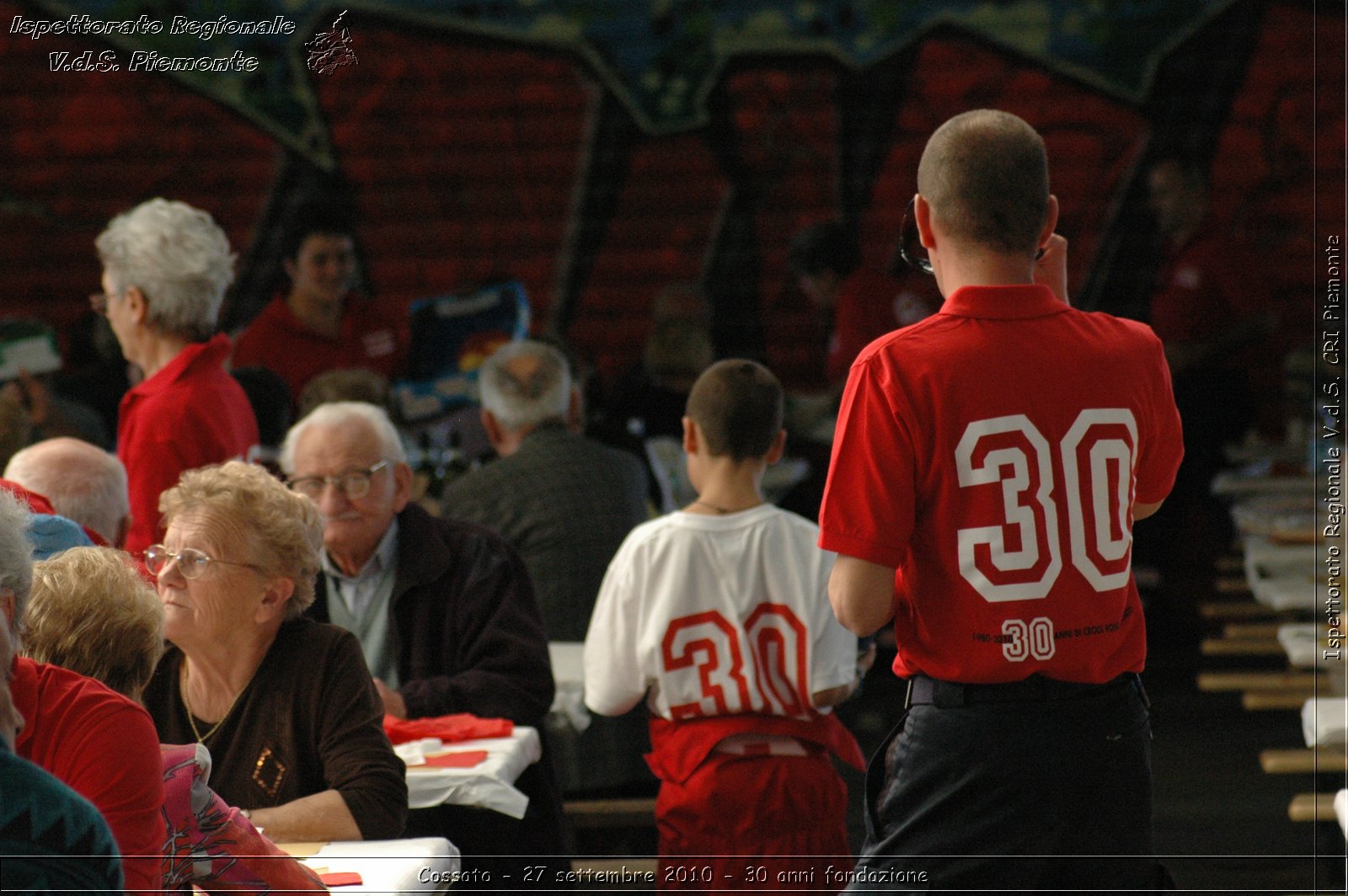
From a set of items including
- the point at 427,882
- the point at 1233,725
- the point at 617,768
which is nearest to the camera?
the point at 427,882

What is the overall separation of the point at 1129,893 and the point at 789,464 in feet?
14.4

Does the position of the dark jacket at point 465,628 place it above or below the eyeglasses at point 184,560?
below

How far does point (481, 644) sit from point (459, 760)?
14.8 inches

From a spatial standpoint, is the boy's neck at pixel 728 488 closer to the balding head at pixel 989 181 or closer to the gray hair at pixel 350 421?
the gray hair at pixel 350 421

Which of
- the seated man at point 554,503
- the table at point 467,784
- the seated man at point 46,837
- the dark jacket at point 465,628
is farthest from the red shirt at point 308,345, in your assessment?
the seated man at point 46,837

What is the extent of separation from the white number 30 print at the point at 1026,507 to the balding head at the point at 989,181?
268mm

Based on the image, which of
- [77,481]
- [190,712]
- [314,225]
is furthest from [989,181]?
[314,225]

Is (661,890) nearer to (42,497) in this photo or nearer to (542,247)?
(42,497)

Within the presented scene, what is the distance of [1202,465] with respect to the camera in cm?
725

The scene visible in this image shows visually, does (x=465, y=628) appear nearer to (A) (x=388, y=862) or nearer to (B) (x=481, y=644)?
(B) (x=481, y=644)

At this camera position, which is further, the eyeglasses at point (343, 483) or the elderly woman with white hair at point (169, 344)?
the elderly woman with white hair at point (169, 344)

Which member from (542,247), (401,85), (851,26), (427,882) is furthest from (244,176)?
(427,882)

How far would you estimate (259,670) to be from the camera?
104 inches

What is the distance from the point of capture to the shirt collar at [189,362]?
3.69 m
